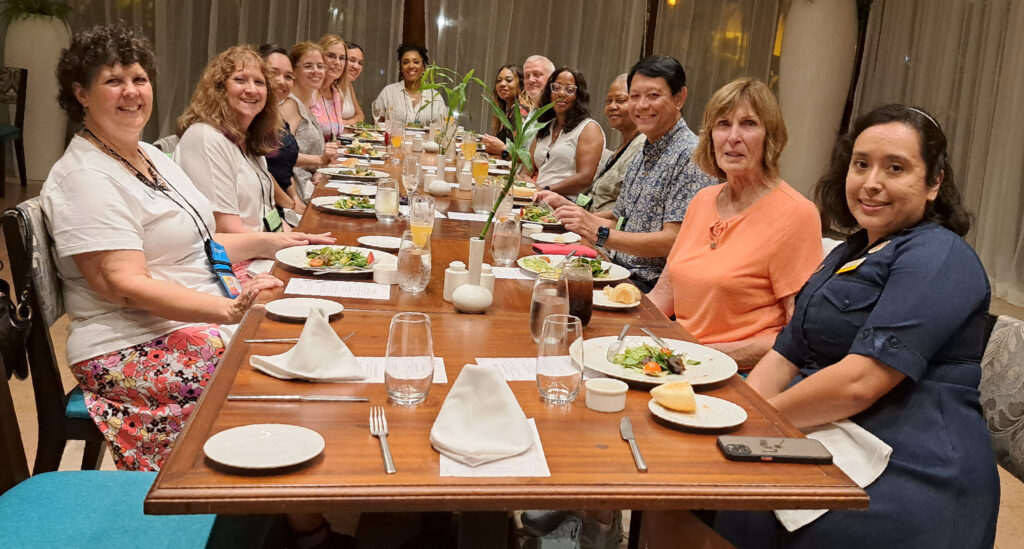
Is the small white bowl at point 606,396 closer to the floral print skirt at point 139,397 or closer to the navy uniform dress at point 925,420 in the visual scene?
the navy uniform dress at point 925,420

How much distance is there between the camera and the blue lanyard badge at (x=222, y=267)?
7.85ft

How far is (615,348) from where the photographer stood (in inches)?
65.8

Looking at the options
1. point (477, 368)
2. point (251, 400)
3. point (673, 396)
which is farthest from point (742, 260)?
point (251, 400)

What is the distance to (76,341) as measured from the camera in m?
2.03

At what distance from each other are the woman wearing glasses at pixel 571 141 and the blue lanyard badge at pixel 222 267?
2690mm

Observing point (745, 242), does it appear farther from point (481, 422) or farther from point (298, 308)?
point (481, 422)

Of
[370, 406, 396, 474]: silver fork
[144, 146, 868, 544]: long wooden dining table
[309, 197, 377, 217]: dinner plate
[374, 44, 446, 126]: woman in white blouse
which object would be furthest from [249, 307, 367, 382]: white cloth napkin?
[374, 44, 446, 126]: woman in white blouse

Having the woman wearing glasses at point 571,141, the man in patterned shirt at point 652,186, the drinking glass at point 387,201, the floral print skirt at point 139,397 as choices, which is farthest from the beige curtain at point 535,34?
the floral print skirt at point 139,397

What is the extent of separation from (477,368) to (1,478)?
2.94 ft

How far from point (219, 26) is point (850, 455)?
8.05 meters

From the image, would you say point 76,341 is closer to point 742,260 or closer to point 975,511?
point 742,260

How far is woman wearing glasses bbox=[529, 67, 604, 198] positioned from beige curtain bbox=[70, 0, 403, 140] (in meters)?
3.91

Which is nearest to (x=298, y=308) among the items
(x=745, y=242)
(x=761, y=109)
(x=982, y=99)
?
(x=745, y=242)

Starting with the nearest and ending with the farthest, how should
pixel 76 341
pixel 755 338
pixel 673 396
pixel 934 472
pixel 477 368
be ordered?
1. pixel 477 368
2. pixel 673 396
3. pixel 934 472
4. pixel 76 341
5. pixel 755 338
